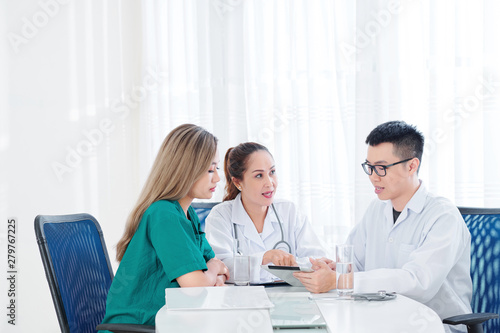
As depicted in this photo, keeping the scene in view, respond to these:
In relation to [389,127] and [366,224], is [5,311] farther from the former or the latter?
[389,127]

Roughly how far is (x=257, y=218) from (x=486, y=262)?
1.04 m

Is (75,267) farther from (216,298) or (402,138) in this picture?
(402,138)

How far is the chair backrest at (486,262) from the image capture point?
2062mm

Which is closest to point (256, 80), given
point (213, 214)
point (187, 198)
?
point (213, 214)

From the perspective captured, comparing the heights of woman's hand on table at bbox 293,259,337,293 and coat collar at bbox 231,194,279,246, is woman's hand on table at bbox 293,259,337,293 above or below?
below

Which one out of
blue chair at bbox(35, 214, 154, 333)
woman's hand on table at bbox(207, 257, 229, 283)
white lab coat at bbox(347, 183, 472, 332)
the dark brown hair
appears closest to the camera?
blue chair at bbox(35, 214, 154, 333)

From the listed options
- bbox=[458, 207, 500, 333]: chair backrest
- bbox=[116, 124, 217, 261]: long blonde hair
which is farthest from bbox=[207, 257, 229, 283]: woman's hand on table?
bbox=[458, 207, 500, 333]: chair backrest

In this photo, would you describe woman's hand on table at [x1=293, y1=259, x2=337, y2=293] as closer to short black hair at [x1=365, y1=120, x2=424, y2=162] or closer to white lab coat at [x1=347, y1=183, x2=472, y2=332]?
white lab coat at [x1=347, y1=183, x2=472, y2=332]

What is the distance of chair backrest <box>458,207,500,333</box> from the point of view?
6.77 ft

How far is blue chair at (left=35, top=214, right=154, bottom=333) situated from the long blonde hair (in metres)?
0.16

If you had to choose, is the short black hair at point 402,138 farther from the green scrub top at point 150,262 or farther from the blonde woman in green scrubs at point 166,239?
the green scrub top at point 150,262

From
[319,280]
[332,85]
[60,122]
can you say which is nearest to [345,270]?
[319,280]

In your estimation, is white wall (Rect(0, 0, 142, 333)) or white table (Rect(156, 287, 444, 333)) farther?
white wall (Rect(0, 0, 142, 333))

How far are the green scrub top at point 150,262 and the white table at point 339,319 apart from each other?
1.20 feet
